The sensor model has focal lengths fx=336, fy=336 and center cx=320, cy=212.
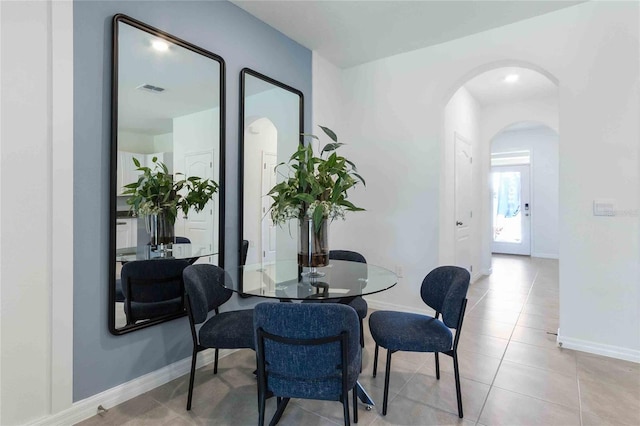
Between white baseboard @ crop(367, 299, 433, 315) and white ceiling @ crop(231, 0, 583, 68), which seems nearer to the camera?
white ceiling @ crop(231, 0, 583, 68)

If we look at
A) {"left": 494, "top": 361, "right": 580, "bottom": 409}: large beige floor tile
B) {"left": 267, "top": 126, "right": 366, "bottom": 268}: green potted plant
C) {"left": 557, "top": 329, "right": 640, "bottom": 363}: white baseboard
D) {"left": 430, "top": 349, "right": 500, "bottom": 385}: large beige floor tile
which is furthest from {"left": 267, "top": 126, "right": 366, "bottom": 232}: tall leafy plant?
{"left": 557, "top": 329, "right": 640, "bottom": 363}: white baseboard

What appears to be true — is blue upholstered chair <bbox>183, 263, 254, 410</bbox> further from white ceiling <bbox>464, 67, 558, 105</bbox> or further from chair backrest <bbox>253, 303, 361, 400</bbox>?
white ceiling <bbox>464, 67, 558, 105</bbox>

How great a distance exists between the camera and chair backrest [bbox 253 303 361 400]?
136 centimetres

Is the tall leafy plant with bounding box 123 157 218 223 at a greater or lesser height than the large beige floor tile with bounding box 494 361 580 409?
greater

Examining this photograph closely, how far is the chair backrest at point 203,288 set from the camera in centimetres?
192

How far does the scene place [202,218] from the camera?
2.49 metres

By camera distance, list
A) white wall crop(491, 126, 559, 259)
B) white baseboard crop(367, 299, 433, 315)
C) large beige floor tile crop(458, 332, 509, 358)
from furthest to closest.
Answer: white wall crop(491, 126, 559, 259)
white baseboard crop(367, 299, 433, 315)
large beige floor tile crop(458, 332, 509, 358)

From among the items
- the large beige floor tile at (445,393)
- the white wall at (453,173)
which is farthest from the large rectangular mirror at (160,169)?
the white wall at (453,173)

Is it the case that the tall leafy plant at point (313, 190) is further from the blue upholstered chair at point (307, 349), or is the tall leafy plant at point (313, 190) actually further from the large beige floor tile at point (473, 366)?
the large beige floor tile at point (473, 366)

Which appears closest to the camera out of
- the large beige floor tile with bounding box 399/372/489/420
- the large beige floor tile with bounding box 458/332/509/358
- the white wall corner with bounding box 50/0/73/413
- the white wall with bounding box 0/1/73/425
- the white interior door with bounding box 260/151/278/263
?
the white wall with bounding box 0/1/73/425

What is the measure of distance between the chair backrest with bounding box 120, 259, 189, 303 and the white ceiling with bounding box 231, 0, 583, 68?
2.10 m

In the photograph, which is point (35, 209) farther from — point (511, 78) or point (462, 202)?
point (511, 78)

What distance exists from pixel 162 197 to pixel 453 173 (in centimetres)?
334

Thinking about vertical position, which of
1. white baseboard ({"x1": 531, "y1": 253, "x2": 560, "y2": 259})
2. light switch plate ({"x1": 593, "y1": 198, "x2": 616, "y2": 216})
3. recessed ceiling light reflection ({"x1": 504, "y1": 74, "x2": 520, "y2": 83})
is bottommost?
white baseboard ({"x1": 531, "y1": 253, "x2": 560, "y2": 259})
